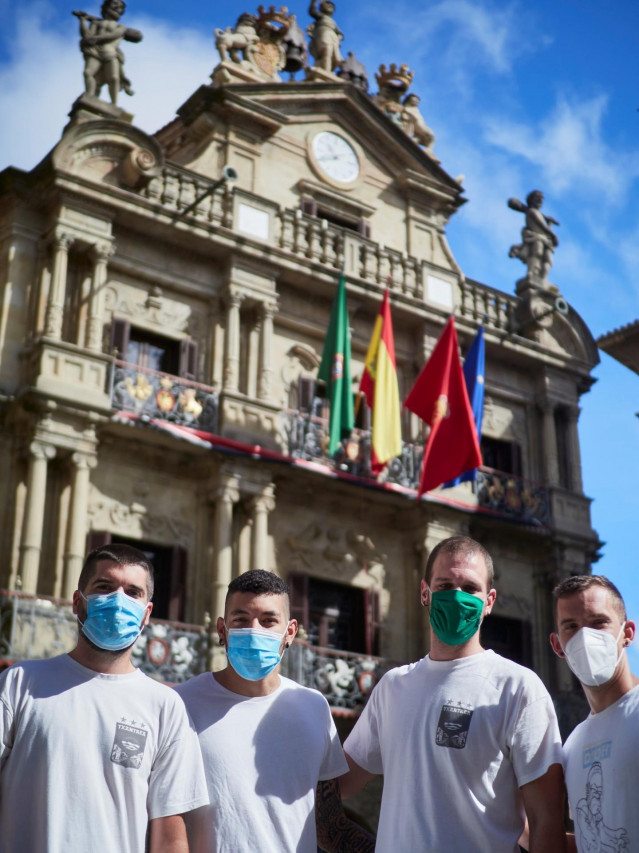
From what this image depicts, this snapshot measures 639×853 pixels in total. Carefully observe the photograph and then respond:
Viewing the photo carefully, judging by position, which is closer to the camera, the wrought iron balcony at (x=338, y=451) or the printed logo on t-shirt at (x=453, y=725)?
the printed logo on t-shirt at (x=453, y=725)

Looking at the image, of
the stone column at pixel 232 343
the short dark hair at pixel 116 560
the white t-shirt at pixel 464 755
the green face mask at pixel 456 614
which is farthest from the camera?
the stone column at pixel 232 343

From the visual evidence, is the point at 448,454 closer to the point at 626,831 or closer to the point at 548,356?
the point at 548,356

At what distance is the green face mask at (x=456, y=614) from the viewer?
5238 mm

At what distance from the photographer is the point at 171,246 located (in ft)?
63.8

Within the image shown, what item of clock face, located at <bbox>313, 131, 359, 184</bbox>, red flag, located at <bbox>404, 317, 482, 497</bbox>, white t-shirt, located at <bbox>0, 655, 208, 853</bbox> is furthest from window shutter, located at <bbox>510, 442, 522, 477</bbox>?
white t-shirt, located at <bbox>0, 655, 208, 853</bbox>

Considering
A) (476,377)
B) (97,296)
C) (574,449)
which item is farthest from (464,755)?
(574,449)

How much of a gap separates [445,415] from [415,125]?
8139 mm

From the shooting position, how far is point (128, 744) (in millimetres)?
4750

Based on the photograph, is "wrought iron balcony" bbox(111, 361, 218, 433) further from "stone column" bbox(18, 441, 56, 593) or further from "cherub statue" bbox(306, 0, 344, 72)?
"cherub statue" bbox(306, 0, 344, 72)

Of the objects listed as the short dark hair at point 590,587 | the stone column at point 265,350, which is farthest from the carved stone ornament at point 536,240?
the short dark hair at point 590,587

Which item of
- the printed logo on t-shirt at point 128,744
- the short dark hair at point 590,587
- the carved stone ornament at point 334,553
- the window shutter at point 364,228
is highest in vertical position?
the window shutter at point 364,228

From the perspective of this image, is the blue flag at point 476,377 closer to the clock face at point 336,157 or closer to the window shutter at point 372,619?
the window shutter at point 372,619

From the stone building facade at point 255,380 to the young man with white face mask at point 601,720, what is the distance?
11.3 meters

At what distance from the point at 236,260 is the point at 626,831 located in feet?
51.8
